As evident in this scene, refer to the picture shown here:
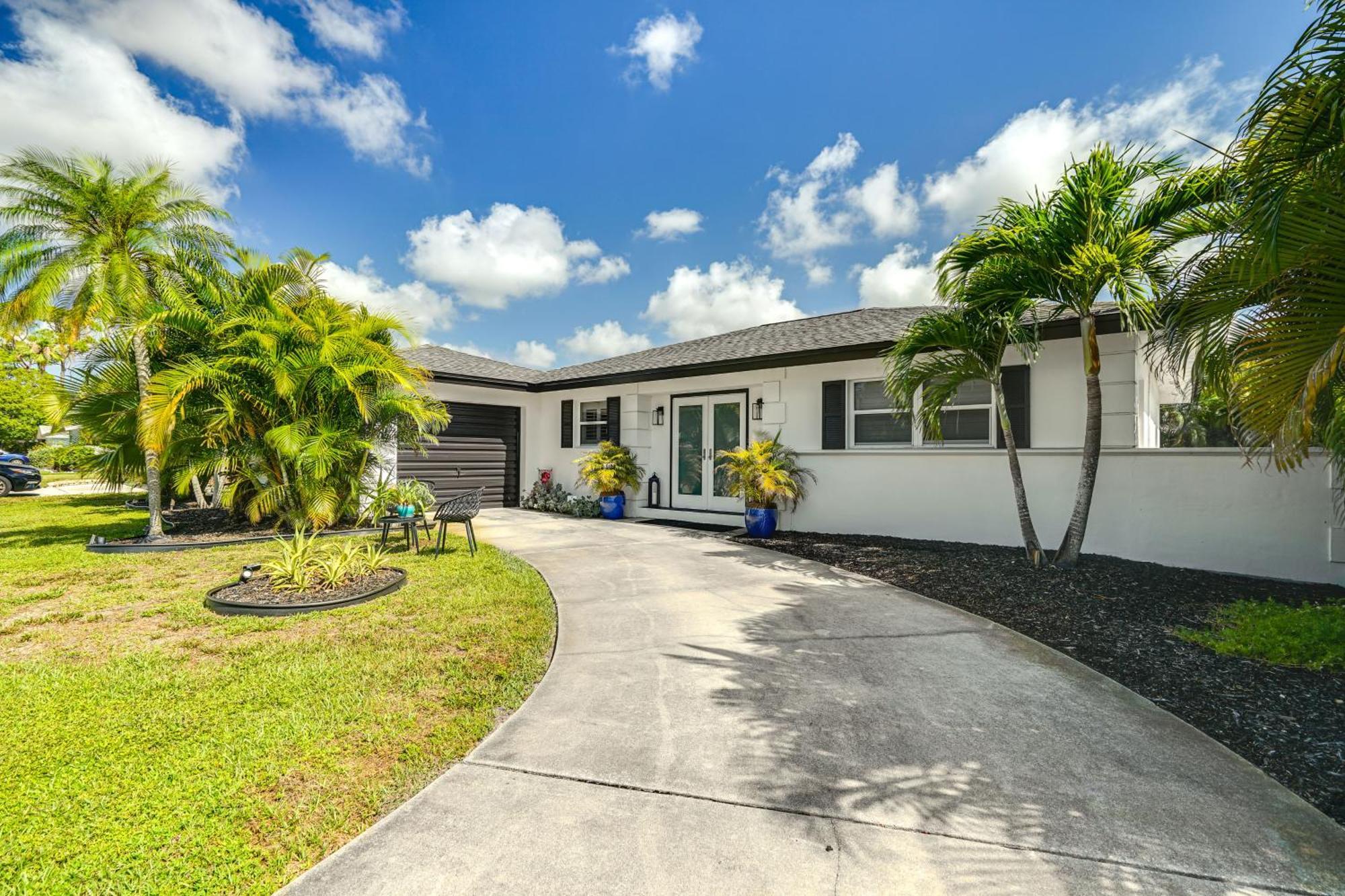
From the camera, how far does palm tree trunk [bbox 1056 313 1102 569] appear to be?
5762 mm

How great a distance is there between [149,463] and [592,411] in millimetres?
7676

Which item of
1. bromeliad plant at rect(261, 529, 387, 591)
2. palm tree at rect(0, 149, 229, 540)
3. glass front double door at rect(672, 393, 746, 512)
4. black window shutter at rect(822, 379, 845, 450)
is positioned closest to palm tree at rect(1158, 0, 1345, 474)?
black window shutter at rect(822, 379, 845, 450)

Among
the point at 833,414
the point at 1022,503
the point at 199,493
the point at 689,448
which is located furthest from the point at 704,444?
the point at 199,493

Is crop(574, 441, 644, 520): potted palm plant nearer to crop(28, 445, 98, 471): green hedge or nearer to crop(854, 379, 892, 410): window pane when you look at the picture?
crop(854, 379, 892, 410): window pane

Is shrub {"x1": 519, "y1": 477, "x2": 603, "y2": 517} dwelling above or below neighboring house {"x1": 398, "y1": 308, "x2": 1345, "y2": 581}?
below

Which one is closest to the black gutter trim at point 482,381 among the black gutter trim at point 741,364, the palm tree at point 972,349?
the black gutter trim at point 741,364

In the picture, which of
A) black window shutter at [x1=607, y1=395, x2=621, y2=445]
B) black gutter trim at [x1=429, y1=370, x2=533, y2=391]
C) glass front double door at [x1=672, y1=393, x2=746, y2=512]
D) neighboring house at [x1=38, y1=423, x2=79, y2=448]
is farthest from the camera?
neighboring house at [x1=38, y1=423, x2=79, y2=448]

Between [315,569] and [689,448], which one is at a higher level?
[689,448]

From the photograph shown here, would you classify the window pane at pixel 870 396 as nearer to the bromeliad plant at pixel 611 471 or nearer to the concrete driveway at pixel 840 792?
the bromeliad plant at pixel 611 471

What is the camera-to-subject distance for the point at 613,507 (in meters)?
11.3

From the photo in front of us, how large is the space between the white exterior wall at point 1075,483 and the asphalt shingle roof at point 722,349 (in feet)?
1.61

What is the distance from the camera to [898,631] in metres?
4.34

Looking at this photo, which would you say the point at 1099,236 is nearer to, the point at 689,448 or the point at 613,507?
the point at 689,448

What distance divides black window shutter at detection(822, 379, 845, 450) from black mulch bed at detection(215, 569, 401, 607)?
6661 mm
